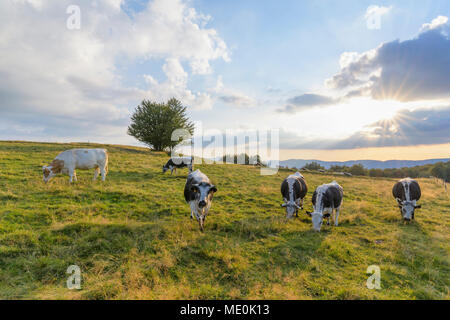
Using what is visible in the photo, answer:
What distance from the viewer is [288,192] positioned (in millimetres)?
10789

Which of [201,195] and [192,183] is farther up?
[192,183]

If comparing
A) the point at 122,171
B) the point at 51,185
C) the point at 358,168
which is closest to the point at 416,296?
the point at 51,185

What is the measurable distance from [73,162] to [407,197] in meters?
20.2

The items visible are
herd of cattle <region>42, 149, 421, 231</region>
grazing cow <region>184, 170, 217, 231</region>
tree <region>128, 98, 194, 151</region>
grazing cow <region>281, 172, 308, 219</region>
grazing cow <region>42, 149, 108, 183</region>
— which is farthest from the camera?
tree <region>128, 98, 194, 151</region>

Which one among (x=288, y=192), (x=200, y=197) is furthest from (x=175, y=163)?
(x=200, y=197)

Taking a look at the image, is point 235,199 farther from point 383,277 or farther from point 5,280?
point 5,280

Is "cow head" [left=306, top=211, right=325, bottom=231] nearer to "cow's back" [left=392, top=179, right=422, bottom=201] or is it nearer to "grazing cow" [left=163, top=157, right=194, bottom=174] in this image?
"cow's back" [left=392, top=179, right=422, bottom=201]

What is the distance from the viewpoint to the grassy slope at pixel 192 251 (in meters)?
4.51

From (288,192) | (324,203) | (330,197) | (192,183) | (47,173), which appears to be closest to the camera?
(192,183)

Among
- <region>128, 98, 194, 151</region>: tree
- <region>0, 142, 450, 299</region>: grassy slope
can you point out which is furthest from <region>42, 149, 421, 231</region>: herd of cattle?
<region>128, 98, 194, 151</region>: tree

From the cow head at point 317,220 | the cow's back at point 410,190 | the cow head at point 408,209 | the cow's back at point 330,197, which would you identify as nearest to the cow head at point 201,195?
the cow head at point 317,220

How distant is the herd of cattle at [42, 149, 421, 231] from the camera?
809 centimetres

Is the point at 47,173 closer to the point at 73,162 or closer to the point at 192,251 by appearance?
the point at 73,162

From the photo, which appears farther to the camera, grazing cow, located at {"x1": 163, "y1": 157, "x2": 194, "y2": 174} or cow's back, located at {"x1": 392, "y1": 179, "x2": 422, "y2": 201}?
grazing cow, located at {"x1": 163, "y1": 157, "x2": 194, "y2": 174}
